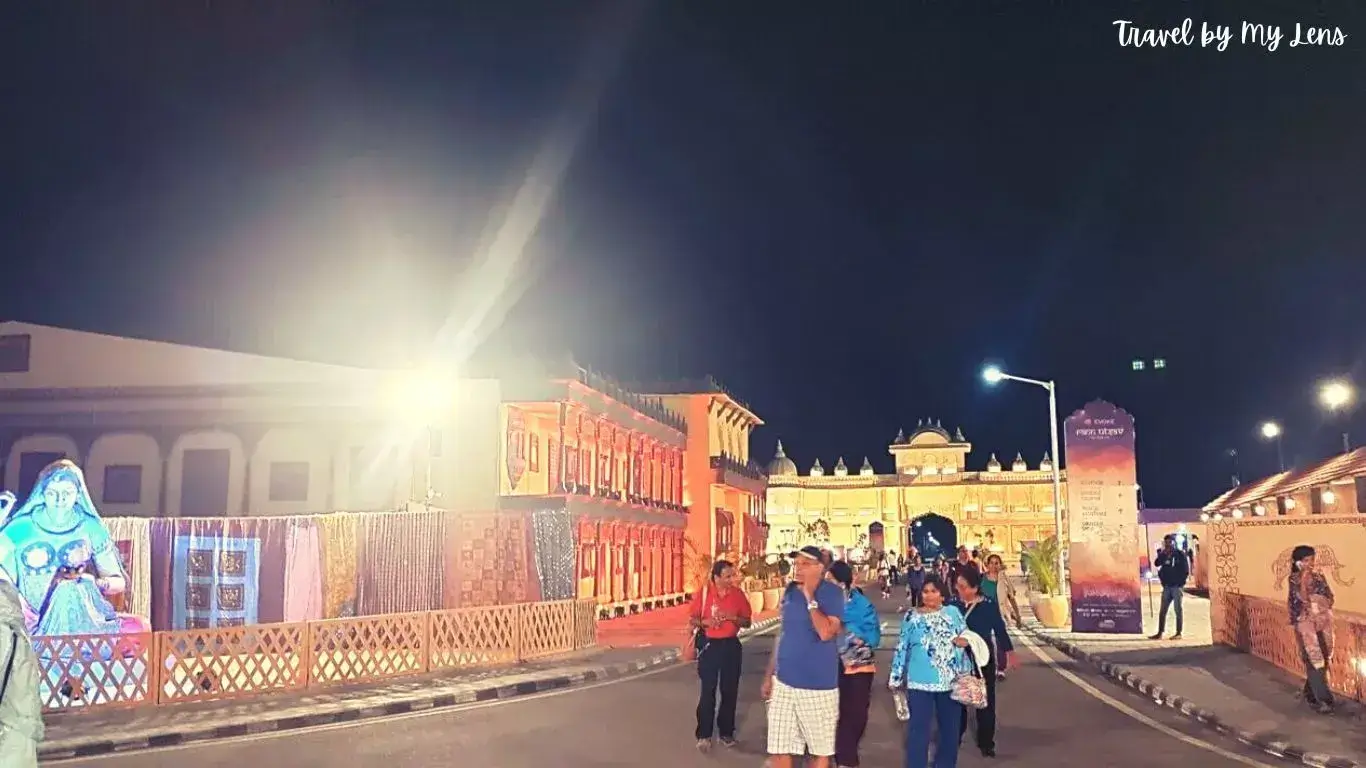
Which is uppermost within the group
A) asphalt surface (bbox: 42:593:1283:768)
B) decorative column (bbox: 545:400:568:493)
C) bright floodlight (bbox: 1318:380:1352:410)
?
bright floodlight (bbox: 1318:380:1352:410)

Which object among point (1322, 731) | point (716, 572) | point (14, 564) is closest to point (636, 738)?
point (716, 572)

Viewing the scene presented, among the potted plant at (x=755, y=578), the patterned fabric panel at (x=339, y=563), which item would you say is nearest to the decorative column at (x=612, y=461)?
the potted plant at (x=755, y=578)

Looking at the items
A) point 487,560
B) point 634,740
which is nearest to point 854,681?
point 634,740

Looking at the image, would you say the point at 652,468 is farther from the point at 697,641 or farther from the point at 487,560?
the point at 697,641

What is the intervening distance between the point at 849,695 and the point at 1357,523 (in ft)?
41.8

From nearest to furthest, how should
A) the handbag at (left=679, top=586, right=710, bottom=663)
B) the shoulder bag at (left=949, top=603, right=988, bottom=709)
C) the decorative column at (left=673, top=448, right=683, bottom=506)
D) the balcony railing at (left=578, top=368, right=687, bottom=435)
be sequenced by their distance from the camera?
the shoulder bag at (left=949, top=603, right=988, bottom=709) → the handbag at (left=679, top=586, right=710, bottom=663) → the balcony railing at (left=578, top=368, right=687, bottom=435) → the decorative column at (left=673, top=448, right=683, bottom=506)

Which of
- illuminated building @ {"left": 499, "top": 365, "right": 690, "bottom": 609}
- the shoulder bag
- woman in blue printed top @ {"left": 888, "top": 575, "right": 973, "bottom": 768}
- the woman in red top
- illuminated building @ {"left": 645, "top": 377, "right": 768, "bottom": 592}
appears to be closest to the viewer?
the shoulder bag

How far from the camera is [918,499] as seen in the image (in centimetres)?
11388

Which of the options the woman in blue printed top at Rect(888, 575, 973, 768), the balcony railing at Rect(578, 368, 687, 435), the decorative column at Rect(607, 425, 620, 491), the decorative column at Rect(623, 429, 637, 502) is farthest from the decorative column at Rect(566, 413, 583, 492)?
the woman in blue printed top at Rect(888, 575, 973, 768)

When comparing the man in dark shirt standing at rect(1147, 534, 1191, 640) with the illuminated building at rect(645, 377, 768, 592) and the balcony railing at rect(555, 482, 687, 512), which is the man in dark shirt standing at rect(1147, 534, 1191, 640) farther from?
the illuminated building at rect(645, 377, 768, 592)

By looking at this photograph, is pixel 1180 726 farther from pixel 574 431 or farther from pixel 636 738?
pixel 574 431

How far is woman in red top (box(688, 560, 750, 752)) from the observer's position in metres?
11.4

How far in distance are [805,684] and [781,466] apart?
105621mm

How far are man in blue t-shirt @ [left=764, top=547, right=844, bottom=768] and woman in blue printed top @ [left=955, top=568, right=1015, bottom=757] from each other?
272 centimetres
